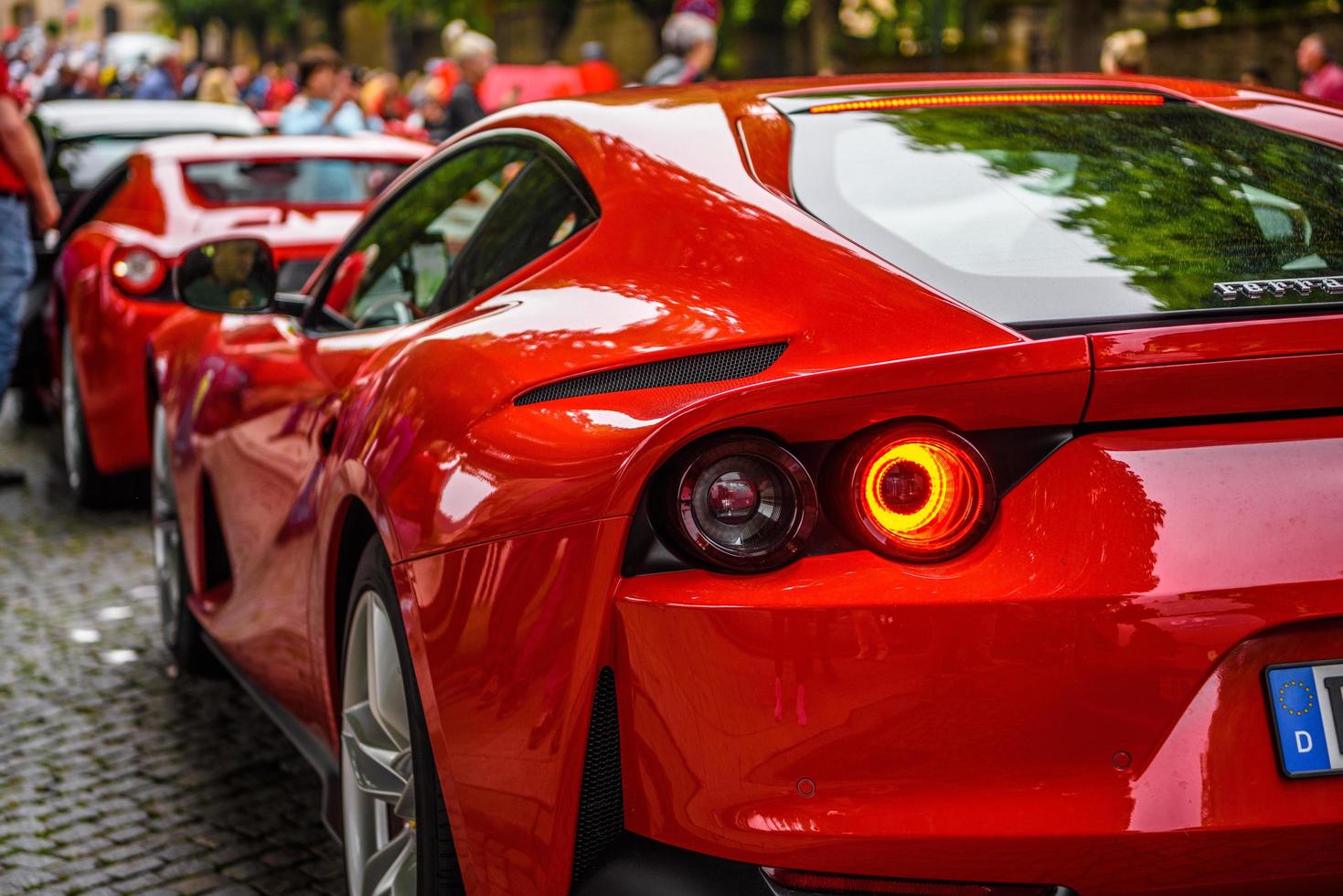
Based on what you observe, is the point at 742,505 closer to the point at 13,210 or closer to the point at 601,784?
the point at 601,784

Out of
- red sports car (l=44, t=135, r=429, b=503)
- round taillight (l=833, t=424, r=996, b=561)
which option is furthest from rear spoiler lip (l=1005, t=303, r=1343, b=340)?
red sports car (l=44, t=135, r=429, b=503)

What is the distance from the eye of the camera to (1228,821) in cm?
192

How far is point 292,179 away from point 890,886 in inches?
242

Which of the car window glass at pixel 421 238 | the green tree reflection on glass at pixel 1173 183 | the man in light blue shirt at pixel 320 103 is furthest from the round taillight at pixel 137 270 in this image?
the man in light blue shirt at pixel 320 103

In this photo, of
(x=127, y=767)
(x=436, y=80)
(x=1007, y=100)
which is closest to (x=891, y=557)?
(x=1007, y=100)

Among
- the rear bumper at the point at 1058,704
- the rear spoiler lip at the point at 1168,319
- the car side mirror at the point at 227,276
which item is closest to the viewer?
the rear bumper at the point at 1058,704

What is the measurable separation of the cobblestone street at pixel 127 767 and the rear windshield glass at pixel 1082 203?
5.81ft

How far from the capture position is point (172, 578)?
4738 millimetres

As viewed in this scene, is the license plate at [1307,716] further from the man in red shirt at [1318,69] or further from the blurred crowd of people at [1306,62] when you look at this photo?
the man in red shirt at [1318,69]

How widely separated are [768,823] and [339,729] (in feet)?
3.97

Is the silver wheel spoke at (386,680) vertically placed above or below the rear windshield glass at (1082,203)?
below

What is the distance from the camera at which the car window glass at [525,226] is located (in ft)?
9.11

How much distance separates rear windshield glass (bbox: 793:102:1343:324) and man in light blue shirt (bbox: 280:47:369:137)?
10.2 meters

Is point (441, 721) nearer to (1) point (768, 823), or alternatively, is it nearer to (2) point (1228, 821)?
(1) point (768, 823)
